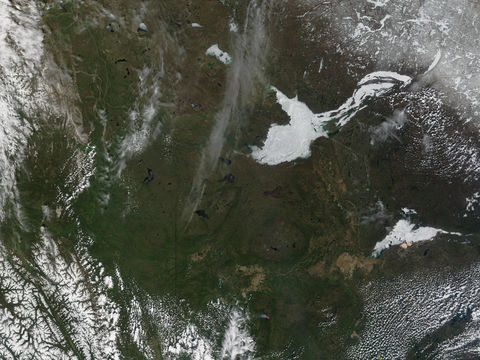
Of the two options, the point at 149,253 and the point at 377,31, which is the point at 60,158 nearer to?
the point at 149,253

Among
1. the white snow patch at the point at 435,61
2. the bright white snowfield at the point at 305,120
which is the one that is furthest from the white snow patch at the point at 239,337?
the white snow patch at the point at 435,61

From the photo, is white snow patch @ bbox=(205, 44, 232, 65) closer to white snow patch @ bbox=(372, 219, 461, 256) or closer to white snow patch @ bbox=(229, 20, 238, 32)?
white snow patch @ bbox=(229, 20, 238, 32)

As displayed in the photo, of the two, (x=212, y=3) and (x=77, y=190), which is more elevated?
(x=212, y=3)

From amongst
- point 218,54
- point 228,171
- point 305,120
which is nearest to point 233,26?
point 218,54

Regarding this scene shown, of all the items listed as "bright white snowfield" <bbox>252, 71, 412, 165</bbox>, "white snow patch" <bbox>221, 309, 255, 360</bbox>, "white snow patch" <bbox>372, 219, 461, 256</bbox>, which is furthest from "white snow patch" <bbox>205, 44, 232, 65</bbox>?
"white snow patch" <bbox>221, 309, 255, 360</bbox>

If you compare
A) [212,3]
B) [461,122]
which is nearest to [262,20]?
[212,3]

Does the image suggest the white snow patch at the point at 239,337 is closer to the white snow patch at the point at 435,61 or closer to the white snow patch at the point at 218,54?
the white snow patch at the point at 218,54
